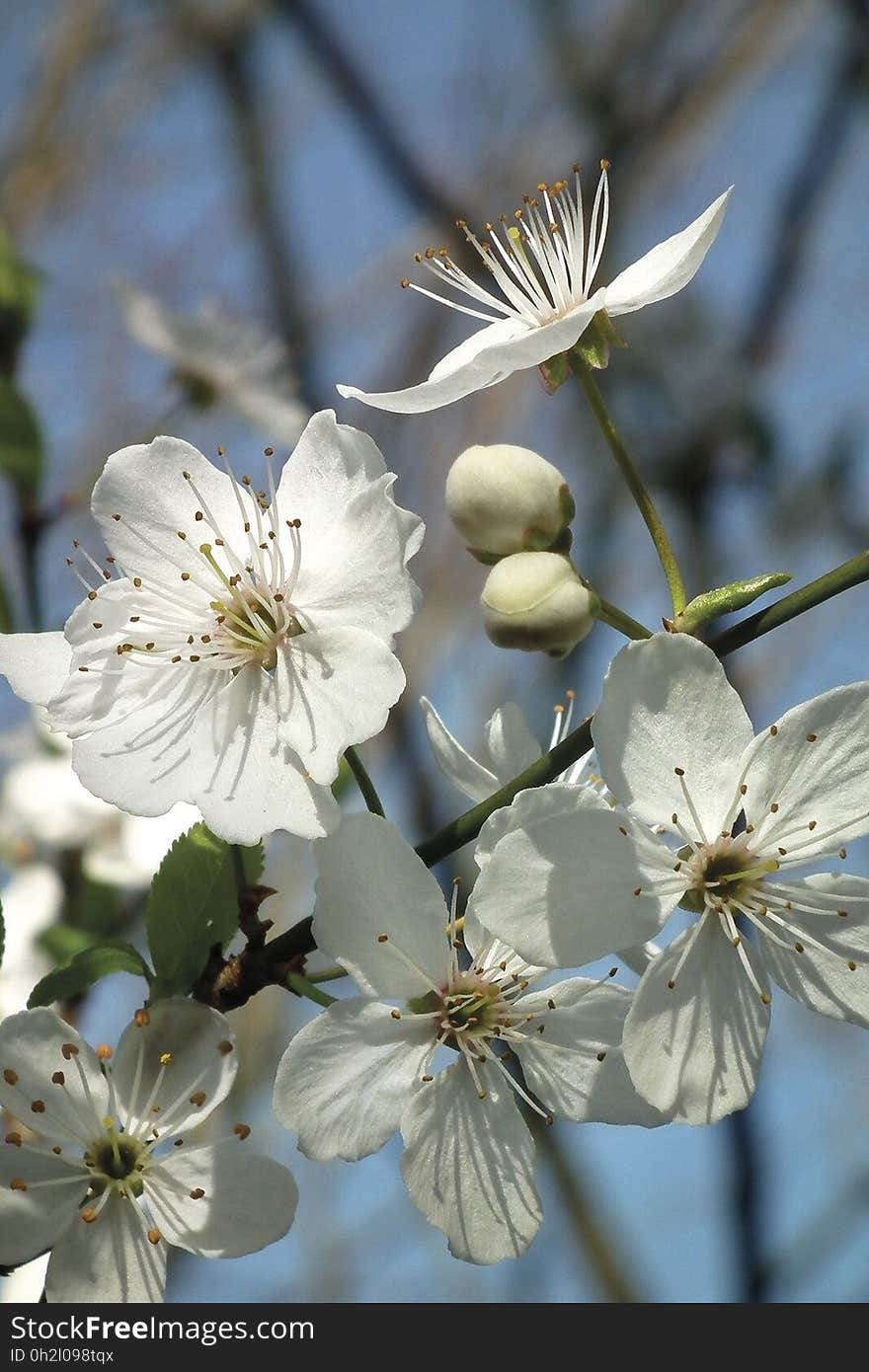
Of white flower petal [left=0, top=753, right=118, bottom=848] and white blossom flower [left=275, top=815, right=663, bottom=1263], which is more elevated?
white flower petal [left=0, top=753, right=118, bottom=848]

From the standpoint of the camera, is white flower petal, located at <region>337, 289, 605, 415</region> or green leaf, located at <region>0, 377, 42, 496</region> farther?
green leaf, located at <region>0, 377, 42, 496</region>

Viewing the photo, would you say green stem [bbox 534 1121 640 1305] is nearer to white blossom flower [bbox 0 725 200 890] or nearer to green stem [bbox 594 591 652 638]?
white blossom flower [bbox 0 725 200 890]

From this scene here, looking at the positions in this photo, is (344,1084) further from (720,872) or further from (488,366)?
(488,366)

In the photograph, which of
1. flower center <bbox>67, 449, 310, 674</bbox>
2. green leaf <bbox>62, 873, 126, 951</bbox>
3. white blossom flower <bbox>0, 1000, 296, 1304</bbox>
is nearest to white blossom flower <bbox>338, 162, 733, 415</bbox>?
flower center <bbox>67, 449, 310, 674</bbox>

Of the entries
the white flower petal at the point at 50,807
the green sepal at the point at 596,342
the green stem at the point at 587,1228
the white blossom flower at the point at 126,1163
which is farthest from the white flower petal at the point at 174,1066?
the green stem at the point at 587,1228

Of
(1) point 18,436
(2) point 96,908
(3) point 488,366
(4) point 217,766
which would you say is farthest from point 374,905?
(1) point 18,436

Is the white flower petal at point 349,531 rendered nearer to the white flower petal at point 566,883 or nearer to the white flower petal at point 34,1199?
the white flower petal at point 566,883

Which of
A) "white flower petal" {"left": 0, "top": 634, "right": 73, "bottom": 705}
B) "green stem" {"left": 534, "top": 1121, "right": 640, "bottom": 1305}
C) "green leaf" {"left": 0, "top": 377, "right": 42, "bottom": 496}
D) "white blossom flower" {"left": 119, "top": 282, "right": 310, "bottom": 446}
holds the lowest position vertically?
"green stem" {"left": 534, "top": 1121, "right": 640, "bottom": 1305}
